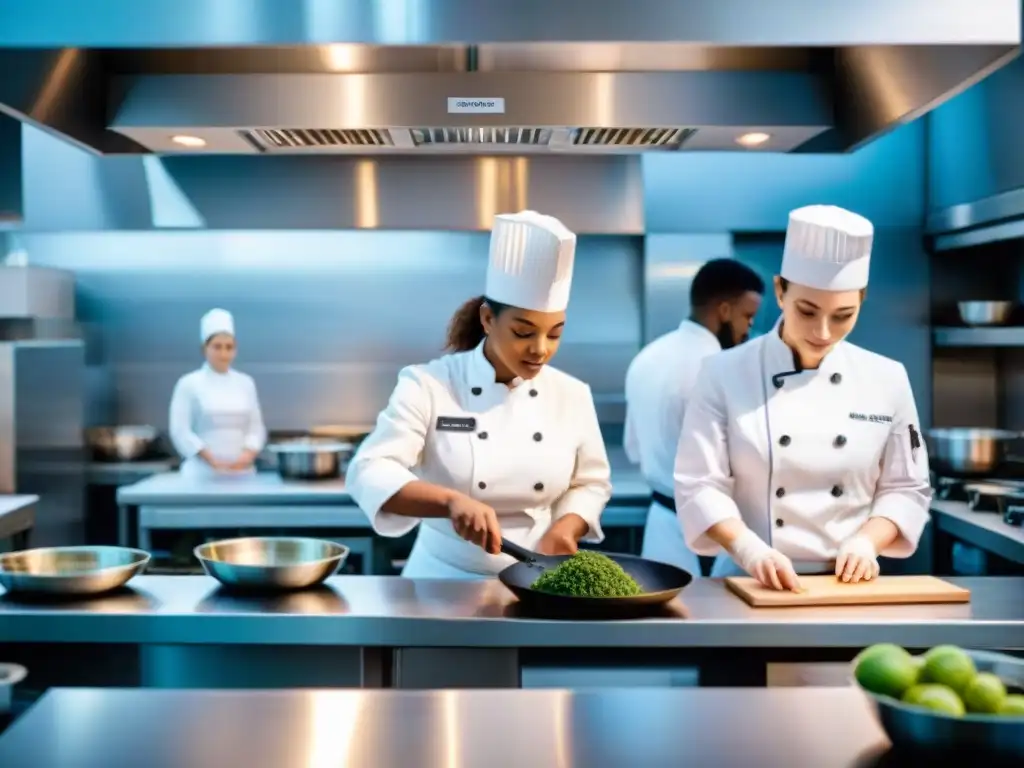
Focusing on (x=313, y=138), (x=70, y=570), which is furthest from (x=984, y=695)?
(x=313, y=138)

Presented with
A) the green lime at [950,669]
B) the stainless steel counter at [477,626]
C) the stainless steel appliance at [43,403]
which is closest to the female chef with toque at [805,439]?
the stainless steel counter at [477,626]

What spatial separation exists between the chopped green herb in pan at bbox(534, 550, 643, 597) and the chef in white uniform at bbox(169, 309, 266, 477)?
11.6 ft

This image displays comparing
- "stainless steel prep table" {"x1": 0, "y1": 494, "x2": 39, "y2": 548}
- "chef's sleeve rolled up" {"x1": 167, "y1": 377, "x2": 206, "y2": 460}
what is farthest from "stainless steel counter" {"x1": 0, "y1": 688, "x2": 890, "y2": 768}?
"chef's sleeve rolled up" {"x1": 167, "y1": 377, "x2": 206, "y2": 460}

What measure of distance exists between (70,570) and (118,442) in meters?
3.34

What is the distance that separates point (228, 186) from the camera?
5.20m

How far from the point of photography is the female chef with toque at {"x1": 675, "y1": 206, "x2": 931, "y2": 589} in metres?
2.46

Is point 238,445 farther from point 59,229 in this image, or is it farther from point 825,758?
point 825,758

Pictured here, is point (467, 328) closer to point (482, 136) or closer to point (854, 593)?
point (482, 136)

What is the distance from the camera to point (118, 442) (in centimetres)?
542

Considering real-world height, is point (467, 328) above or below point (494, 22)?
below

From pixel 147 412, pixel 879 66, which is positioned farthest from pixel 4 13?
pixel 147 412

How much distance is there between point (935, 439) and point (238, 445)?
3373mm

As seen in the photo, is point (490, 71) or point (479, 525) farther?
point (490, 71)

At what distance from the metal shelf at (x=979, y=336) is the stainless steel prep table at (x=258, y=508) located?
58.4 inches
